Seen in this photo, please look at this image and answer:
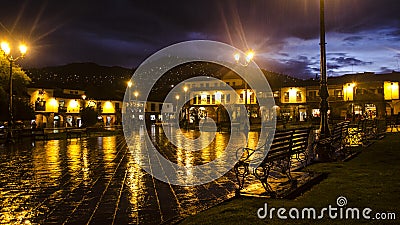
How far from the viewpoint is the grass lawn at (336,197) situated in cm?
466

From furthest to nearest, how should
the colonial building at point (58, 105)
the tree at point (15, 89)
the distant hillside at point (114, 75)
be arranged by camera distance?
the distant hillside at point (114, 75) → the colonial building at point (58, 105) → the tree at point (15, 89)

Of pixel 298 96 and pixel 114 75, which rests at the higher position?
pixel 114 75

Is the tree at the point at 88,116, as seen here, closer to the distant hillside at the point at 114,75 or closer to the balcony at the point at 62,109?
the balcony at the point at 62,109

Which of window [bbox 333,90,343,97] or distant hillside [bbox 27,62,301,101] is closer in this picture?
window [bbox 333,90,343,97]

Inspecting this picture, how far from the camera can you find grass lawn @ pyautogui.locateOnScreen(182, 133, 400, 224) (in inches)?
183

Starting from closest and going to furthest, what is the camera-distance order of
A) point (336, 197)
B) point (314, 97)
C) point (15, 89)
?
point (336, 197) → point (15, 89) → point (314, 97)

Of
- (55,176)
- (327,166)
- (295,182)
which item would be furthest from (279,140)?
(55,176)

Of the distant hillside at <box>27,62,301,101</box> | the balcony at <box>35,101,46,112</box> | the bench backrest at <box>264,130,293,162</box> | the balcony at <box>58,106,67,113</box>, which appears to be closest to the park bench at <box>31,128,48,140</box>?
the bench backrest at <box>264,130,293,162</box>

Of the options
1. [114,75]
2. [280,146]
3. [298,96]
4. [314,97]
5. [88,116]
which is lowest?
[280,146]

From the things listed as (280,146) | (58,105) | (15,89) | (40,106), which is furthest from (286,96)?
(280,146)

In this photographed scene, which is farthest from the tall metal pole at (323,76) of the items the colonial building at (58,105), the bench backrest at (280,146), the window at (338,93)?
the window at (338,93)

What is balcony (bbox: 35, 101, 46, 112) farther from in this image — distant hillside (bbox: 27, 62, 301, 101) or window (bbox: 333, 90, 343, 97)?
window (bbox: 333, 90, 343, 97)

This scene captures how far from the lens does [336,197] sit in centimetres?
580

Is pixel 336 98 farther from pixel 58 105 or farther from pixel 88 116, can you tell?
pixel 58 105
